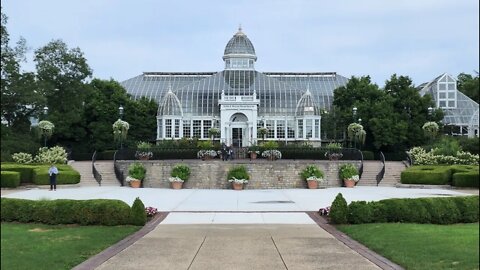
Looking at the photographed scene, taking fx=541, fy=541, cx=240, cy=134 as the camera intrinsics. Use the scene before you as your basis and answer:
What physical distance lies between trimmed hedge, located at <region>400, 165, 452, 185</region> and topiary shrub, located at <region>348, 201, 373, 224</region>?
1671 cm

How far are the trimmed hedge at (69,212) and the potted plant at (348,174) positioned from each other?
2037cm

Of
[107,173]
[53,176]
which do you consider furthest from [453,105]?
[53,176]

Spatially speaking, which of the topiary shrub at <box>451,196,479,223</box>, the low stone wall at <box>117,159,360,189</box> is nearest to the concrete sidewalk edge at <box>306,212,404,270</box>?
the topiary shrub at <box>451,196,479,223</box>

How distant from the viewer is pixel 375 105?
45.8 m

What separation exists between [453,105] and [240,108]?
22829 mm

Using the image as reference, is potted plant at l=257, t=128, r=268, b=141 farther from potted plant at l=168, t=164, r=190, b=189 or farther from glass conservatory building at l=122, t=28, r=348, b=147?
potted plant at l=168, t=164, r=190, b=189

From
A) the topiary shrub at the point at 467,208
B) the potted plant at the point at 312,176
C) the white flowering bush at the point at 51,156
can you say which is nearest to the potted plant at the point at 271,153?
the potted plant at the point at 312,176

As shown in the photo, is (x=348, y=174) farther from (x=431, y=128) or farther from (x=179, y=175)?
(x=431, y=128)

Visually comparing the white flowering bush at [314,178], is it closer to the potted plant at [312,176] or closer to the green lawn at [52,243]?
the potted plant at [312,176]

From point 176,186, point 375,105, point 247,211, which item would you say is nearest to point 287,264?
point 247,211

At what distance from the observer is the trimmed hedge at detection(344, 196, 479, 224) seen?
14250mm

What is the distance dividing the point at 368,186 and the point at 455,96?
27.1 meters

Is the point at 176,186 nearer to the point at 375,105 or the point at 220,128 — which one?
the point at 220,128

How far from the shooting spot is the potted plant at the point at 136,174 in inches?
1287
